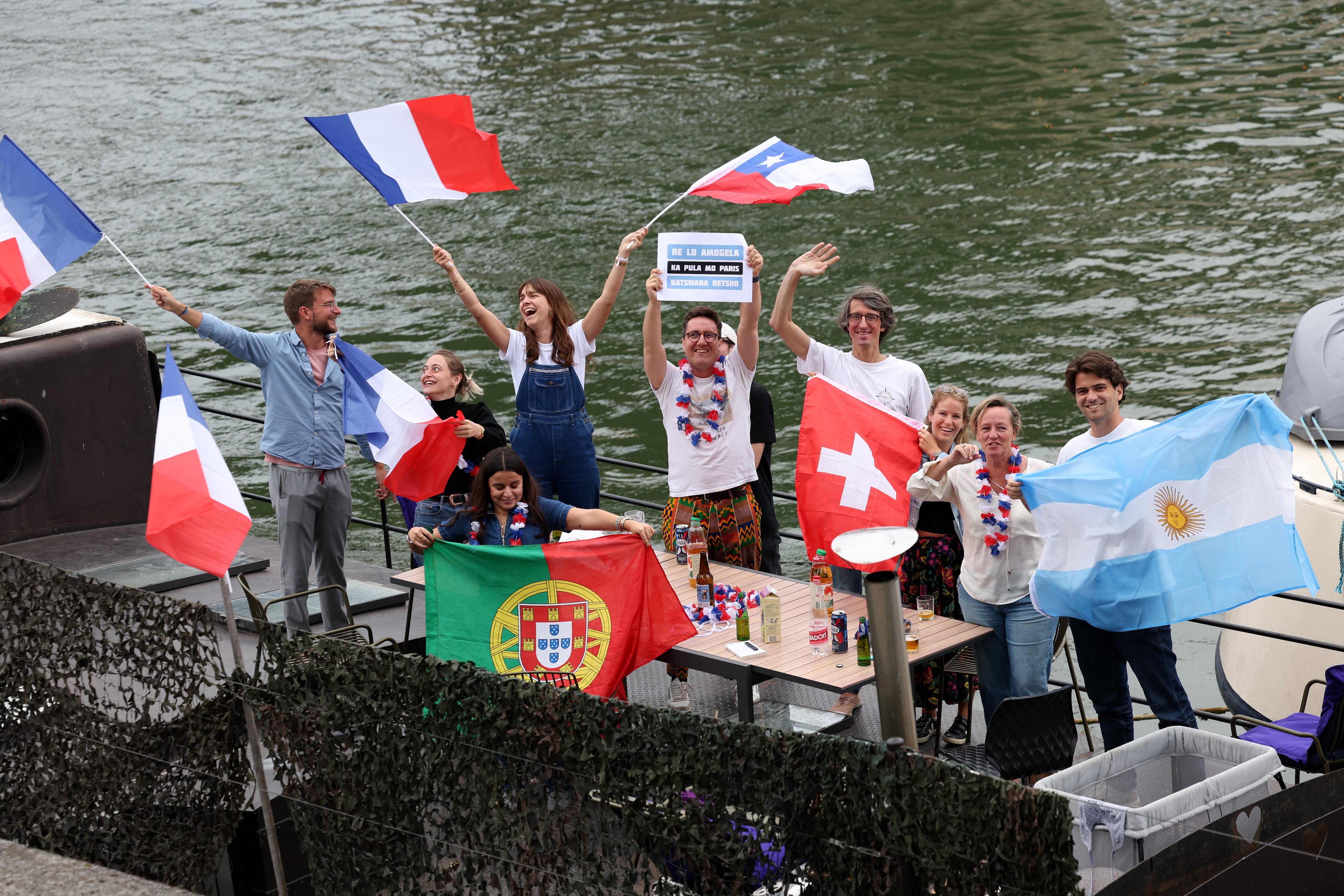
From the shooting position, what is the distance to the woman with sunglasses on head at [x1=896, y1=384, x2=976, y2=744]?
28.0 feet

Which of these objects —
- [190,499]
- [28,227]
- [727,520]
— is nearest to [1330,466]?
[727,520]

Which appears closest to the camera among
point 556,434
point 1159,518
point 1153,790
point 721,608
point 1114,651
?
point 1153,790

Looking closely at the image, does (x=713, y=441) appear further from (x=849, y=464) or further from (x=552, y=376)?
(x=552, y=376)

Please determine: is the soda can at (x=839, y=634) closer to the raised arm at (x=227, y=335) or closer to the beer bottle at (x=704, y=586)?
the beer bottle at (x=704, y=586)

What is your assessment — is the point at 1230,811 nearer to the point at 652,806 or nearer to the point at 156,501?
the point at 652,806

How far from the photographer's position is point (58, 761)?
827 cm

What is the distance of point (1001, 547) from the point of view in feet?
26.1

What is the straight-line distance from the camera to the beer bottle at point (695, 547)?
889cm

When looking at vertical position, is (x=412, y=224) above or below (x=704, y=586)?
above

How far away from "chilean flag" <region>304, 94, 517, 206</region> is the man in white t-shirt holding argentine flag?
15.0 feet

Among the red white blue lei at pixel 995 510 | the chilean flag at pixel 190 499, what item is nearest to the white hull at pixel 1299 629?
the red white blue lei at pixel 995 510

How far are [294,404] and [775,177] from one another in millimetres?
3770

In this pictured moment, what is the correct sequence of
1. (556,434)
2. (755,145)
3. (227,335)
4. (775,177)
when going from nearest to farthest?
(227,335) → (556,434) → (775,177) → (755,145)

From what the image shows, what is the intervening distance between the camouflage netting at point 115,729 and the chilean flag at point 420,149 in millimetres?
3733
